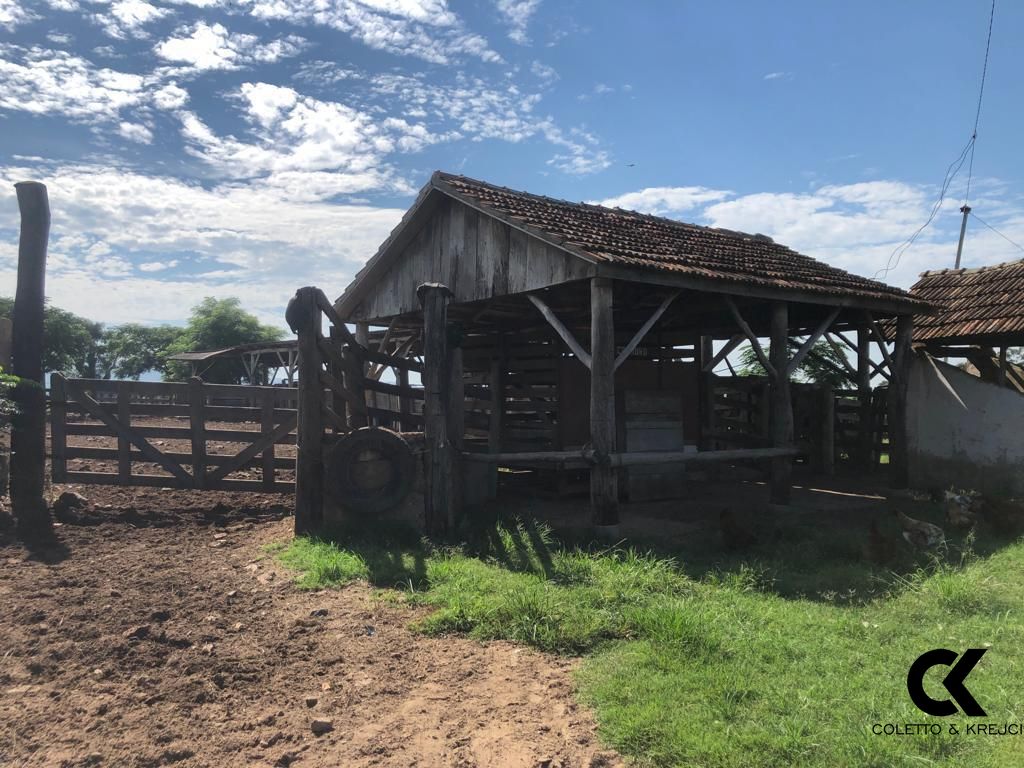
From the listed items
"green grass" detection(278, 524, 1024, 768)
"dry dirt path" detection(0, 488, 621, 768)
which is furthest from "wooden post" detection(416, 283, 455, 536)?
"dry dirt path" detection(0, 488, 621, 768)

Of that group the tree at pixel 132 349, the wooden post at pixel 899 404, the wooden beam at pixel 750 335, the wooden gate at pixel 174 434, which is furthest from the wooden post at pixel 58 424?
the tree at pixel 132 349

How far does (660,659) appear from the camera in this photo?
12.6 feet

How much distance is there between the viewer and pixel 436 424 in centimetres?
729

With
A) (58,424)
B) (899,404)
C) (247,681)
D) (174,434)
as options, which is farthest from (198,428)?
(899,404)

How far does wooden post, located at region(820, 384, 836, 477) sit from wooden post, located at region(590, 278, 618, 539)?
7091 millimetres

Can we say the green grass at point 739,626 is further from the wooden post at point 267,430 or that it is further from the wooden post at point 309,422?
the wooden post at point 267,430

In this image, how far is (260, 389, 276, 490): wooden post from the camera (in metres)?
9.21

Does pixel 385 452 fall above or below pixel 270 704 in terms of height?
above

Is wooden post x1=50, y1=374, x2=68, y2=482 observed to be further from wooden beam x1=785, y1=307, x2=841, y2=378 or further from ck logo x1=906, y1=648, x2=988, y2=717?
ck logo x1=906, y1=648, x2=988, y2=717

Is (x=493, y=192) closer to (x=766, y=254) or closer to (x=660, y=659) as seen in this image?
(x=766, y=254)

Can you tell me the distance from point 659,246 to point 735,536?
380 cm

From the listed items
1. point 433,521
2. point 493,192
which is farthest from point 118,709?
point 493,192

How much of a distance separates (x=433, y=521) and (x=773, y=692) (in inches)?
172

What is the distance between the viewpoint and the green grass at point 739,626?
3.01m
